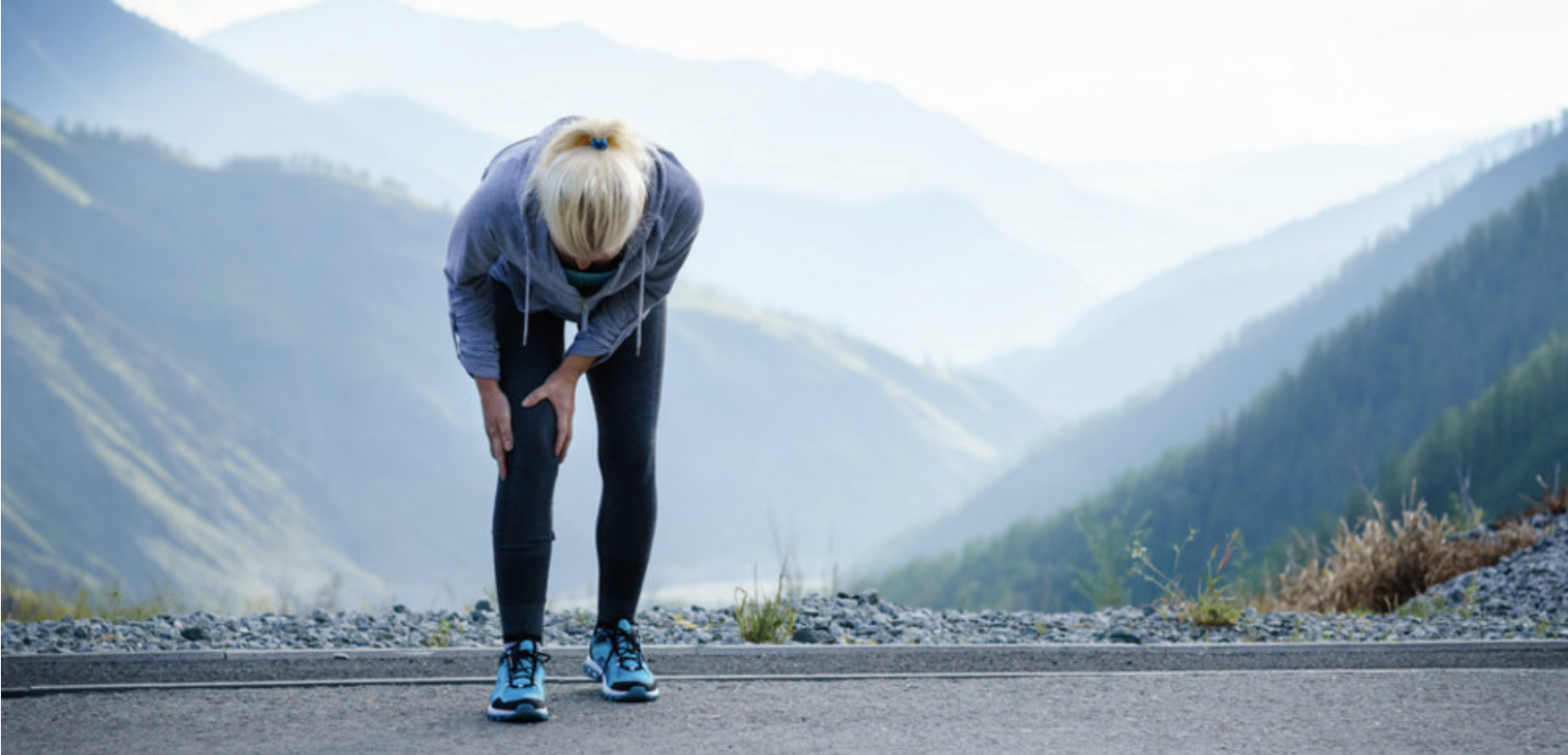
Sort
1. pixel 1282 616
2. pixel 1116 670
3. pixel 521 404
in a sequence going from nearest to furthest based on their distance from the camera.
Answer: pixel 521 404
pixel 1116 670
pixel 1282 616

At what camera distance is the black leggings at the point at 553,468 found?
367 centimetres

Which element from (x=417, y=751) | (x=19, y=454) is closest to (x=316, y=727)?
(x=417, y=751)

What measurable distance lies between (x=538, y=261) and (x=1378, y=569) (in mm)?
5702

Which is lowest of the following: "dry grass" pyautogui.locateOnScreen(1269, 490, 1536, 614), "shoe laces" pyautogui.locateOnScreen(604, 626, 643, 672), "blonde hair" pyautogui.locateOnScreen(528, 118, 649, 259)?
"dry grass" pyautogui.locateOnScreen(1269, 490, 1536, 614)

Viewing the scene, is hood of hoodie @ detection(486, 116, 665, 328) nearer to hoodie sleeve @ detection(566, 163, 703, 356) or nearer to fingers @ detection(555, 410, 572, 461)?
hoodie sleeve @ detection(566, 163, 703, 356)

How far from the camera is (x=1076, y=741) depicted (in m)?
3.57

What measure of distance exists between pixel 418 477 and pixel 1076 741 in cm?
17663

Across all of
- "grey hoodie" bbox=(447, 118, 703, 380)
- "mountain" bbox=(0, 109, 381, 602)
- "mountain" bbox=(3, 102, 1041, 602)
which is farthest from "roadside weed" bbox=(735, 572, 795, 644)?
"mountain" bbox=(3, 102, 1041, 602)

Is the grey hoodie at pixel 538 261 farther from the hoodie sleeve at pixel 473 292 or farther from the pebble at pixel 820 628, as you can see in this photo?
the pebble at pixel 820 628

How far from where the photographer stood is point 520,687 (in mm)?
3705

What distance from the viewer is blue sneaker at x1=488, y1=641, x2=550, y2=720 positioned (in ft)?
12.0

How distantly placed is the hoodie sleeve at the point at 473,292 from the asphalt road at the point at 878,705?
927 millimetres

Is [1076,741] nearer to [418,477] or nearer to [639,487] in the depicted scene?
[639,487]

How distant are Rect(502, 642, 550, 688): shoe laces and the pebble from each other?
118 centimetres
